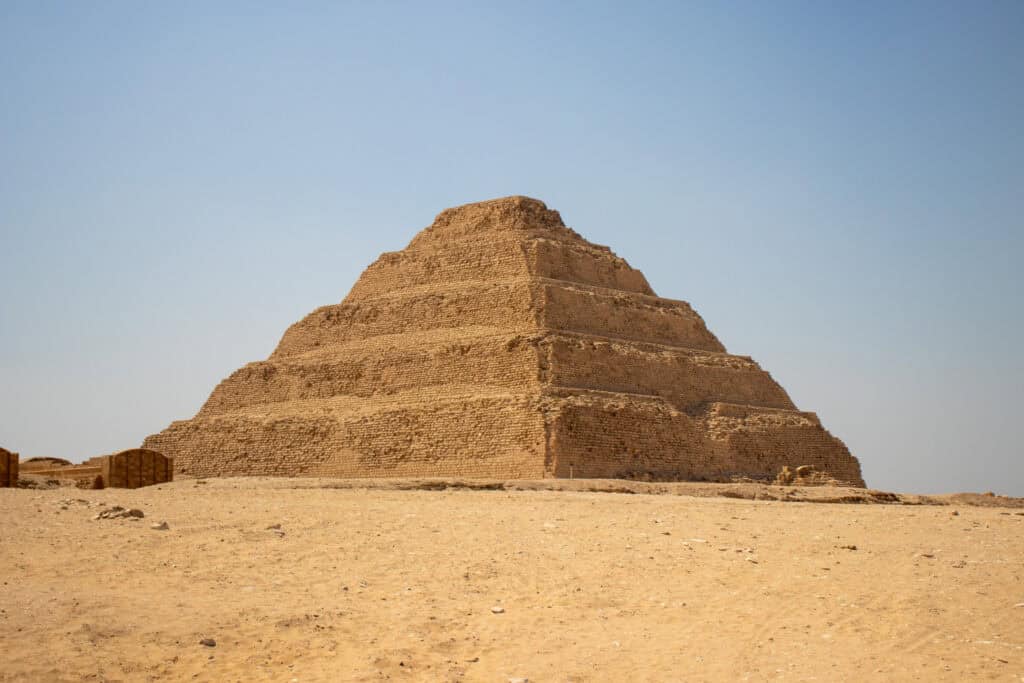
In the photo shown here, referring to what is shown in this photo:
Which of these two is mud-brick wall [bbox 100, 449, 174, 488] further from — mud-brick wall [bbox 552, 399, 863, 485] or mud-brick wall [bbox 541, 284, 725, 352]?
mud-brick wall [bbox 541, 284, 725, 352]

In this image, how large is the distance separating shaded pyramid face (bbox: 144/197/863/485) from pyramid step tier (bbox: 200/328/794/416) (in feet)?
0.24

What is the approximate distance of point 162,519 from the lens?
47.2 feet

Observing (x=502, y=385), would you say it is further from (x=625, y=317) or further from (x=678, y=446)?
(x=625, y=317)

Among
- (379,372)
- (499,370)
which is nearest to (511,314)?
(499,370)

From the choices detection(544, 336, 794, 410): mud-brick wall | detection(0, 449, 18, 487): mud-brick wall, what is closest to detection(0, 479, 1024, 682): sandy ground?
detection(0, 449, 18, 487): mud-brick wall

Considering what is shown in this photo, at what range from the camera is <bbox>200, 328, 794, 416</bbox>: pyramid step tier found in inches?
1478

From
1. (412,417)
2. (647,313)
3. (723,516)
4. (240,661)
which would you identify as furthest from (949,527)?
(647,313)

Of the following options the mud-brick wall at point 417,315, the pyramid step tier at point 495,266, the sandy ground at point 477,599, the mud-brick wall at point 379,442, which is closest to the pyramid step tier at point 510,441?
the mud-brick wall at point 379,442

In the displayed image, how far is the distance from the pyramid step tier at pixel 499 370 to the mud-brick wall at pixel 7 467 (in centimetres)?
1631

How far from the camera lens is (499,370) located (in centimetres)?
3769

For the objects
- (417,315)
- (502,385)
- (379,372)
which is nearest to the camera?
(502,385)

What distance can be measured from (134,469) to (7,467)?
179 inches

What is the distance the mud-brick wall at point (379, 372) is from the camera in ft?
124

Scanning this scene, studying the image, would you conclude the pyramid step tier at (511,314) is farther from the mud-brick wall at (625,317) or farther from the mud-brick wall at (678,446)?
the mud-brick wall at (678,446)
